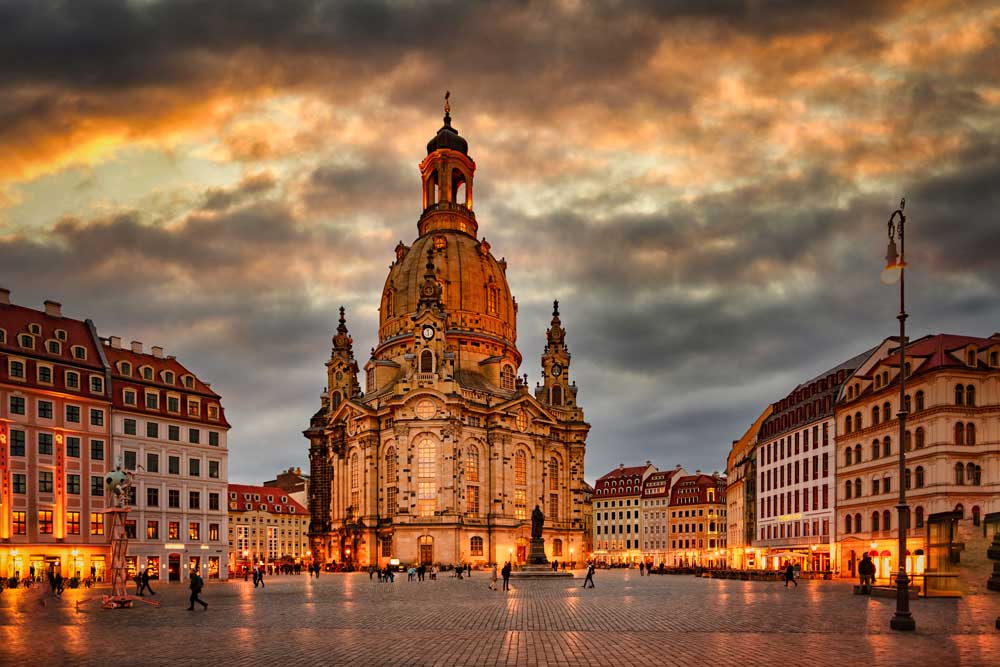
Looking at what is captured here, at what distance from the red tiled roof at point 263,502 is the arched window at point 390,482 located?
55154 millimetres

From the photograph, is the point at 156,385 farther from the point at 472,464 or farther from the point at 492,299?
the point at 492,299

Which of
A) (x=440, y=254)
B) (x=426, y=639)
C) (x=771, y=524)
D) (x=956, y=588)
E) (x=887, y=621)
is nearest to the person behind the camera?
(x=426, y=639)

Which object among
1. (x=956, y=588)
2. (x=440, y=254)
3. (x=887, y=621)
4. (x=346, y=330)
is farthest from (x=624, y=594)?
(x=346, y=330)

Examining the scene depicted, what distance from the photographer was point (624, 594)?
4656 centimetres

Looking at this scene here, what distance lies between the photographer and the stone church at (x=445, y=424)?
4222 inches

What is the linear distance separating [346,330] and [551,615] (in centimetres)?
10733

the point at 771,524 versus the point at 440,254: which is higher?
the point at 440,254

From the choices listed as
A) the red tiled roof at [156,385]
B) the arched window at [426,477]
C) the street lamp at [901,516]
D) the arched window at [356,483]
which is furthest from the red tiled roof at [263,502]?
the street lamp at [901,516]

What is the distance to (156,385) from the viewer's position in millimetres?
77062

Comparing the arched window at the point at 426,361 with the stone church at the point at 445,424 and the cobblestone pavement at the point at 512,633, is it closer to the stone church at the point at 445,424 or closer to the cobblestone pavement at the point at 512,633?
the stone church at the point at 445,424

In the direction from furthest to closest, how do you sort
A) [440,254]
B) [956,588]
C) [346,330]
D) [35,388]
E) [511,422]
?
[346,330] → [440,254] → [511,422] → [35,388] → [956,588]

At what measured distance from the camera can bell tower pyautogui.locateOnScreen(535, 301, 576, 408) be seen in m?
132

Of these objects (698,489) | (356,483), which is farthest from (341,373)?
(698,489)

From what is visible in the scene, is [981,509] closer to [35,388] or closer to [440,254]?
[35,388]
